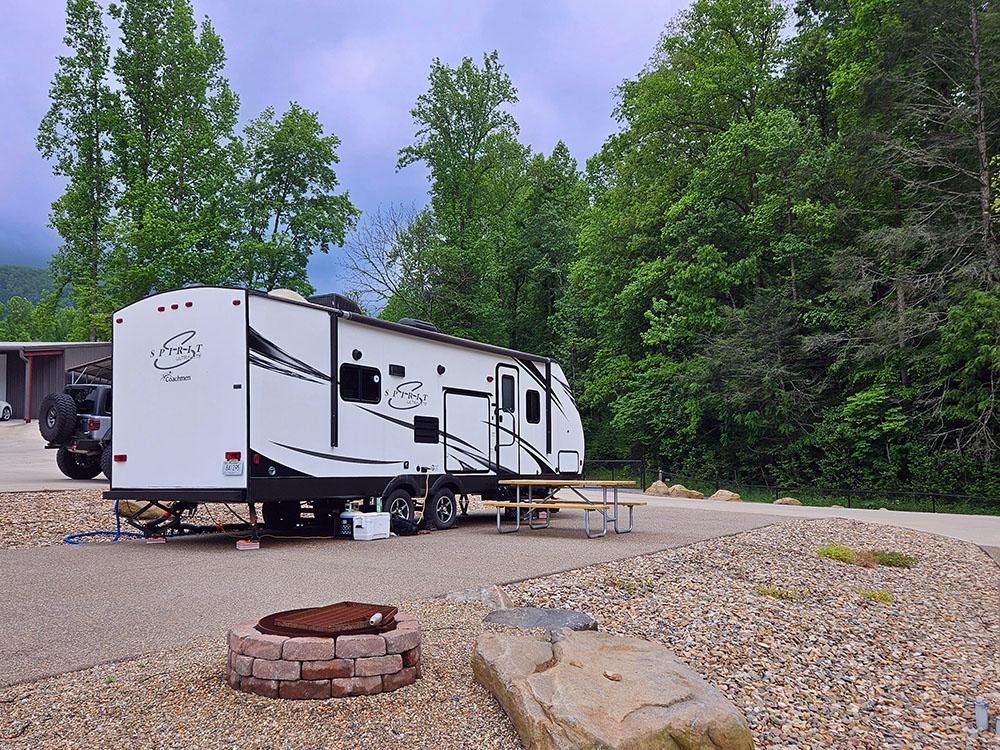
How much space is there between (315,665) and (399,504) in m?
7.41

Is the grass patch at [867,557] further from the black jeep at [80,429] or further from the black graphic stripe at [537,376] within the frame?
the black jeep at [80,429]

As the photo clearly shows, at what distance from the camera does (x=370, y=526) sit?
36.0 feet

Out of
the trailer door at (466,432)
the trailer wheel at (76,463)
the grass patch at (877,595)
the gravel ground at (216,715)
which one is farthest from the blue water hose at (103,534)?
the grass patch at (877,595)

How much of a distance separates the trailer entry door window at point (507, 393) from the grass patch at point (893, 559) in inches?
234

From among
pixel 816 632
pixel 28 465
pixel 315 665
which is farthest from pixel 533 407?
pixel 28 465

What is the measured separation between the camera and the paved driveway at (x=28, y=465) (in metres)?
15.5

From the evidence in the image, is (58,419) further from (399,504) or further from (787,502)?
(787,502)

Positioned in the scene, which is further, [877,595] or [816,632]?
[877,595]

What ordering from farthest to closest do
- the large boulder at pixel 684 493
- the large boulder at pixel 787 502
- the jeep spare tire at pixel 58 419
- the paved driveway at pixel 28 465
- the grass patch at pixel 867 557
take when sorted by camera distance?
the large boulder at pixel 684 493
the large boulder at pixel 787 502
the jeep spare tire at pixel 58 419
the paved driveway at pixel 28 465
the grass patch at pixel 867 557

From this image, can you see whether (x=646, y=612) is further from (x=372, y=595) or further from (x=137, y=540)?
(x=137, y=540)

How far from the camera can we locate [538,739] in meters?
3.78

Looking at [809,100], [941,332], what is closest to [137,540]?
[941,332]

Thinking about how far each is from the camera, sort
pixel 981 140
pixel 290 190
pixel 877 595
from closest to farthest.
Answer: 1. pixel 877 595
2. pixel 981 140
3. pixel 290 190

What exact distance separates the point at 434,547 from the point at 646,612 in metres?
3.85
